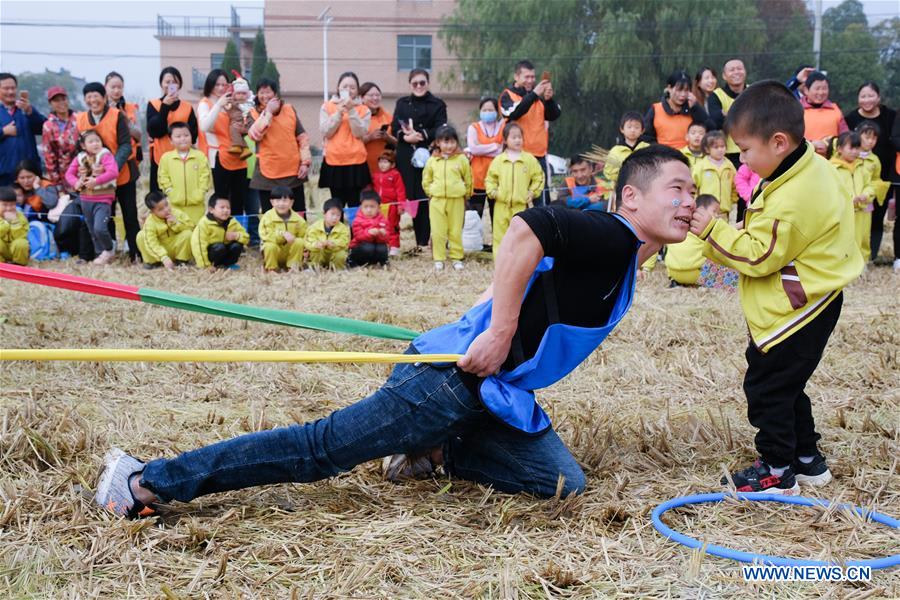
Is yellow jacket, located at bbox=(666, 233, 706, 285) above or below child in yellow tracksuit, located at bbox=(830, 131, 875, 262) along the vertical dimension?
below

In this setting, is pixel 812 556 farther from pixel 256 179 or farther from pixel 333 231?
pixel 256 179

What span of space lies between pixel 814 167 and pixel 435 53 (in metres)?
37.8

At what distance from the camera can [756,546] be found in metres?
2.90

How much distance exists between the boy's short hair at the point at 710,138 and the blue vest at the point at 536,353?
5946 mm

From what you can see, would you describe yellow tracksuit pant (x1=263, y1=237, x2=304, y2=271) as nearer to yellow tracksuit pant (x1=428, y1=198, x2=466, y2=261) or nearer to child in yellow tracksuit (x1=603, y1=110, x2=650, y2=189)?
yellow tracksuit pant (x1=428, y1=198, x2=466, y2=261)

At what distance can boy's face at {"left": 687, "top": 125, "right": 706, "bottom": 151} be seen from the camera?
8875mm

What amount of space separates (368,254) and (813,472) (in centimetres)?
637

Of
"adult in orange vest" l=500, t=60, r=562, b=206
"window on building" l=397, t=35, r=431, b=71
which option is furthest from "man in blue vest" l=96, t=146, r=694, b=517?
"window on building" l=397, t=35, r=431, b=71

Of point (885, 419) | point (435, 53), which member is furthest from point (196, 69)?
point (885, 419)

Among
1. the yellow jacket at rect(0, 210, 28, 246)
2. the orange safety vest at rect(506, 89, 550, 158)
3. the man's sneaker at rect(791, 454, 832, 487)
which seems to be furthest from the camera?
the orange safety vest at rect(506, 89, 550, 158)

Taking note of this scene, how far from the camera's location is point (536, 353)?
9.98 feet

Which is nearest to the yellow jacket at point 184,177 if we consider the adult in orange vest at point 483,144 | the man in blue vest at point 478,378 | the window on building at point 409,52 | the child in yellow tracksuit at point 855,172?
the adult in orange vest at point 483,144

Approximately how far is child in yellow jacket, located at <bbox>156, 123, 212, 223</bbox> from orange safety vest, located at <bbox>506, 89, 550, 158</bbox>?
339 cm

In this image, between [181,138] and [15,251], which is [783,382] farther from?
[15,251]
